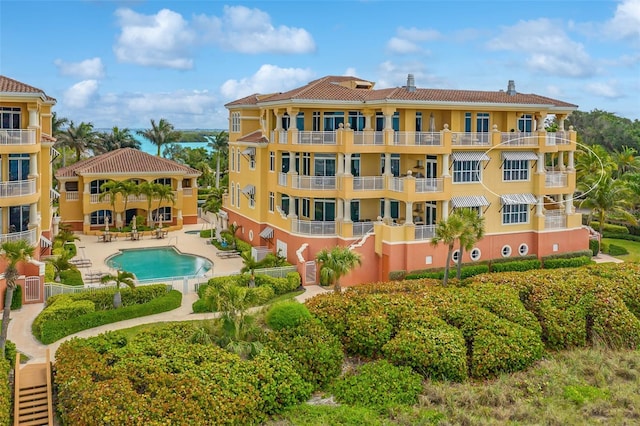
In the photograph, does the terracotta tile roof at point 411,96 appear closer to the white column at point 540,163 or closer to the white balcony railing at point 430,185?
the white column at point 540,163

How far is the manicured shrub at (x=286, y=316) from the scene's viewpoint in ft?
66.6

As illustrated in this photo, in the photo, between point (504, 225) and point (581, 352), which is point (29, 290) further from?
point (504, 225)

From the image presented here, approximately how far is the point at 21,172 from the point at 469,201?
22.4 meters

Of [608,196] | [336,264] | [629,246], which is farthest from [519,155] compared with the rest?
[336,264]

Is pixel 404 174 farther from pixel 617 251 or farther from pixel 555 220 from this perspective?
pixel 617 251

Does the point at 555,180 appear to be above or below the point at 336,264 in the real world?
above

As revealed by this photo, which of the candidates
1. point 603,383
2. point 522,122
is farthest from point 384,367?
point 522,122

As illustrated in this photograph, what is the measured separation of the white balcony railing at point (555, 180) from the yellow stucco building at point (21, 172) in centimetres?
2673

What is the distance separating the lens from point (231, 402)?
647 inches

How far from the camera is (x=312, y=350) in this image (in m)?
19.0

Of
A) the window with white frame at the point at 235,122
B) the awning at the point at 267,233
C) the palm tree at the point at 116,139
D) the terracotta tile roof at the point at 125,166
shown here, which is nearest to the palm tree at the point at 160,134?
the palm tree at the point at 116,139

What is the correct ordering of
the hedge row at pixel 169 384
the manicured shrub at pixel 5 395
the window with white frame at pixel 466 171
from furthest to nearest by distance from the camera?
the window with white frame at pixel 466 171
the hedge row at pixel 169 384
the manicured shrub at pixel 5 395

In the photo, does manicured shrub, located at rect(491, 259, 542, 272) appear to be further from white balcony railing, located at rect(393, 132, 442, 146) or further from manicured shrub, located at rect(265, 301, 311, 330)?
manicured shrub, located at rect(265, 301, 311, 330)

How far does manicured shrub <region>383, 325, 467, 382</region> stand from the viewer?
1920 centimetres
